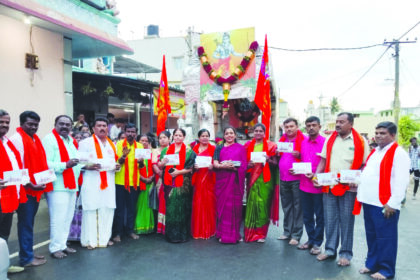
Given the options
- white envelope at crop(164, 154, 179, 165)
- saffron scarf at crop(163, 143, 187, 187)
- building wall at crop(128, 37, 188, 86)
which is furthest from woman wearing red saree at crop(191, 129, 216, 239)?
building wall at crop(128, 37, 188, 86)

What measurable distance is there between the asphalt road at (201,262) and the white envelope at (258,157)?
1.16m

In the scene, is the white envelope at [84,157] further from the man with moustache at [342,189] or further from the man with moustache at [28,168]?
the man with moustache at [342,189]

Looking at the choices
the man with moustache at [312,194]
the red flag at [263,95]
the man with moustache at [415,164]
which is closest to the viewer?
the man with moustache at [312,194]

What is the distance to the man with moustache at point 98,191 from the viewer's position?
420cm

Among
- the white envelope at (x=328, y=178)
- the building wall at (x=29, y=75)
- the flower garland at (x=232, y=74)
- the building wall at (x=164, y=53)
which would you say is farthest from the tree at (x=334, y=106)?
the white envelope at (x=328, y=178)

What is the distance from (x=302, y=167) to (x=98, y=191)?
2652 mm

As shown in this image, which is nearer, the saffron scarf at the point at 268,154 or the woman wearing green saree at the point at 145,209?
the saffron scarf at the point at 268,154

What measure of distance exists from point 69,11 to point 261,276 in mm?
7281

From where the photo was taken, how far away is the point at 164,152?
460 centimetres

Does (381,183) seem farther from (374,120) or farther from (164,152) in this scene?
(374,120)

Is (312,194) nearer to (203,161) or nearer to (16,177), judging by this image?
(203,161)

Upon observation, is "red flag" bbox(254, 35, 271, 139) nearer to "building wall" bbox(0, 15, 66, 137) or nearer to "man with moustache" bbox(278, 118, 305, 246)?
"man with moustache" bbox(278, 118, 305, 246)

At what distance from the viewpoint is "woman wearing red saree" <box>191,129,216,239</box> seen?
4.63 meters

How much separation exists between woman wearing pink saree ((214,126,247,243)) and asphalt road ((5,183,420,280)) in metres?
0.22
